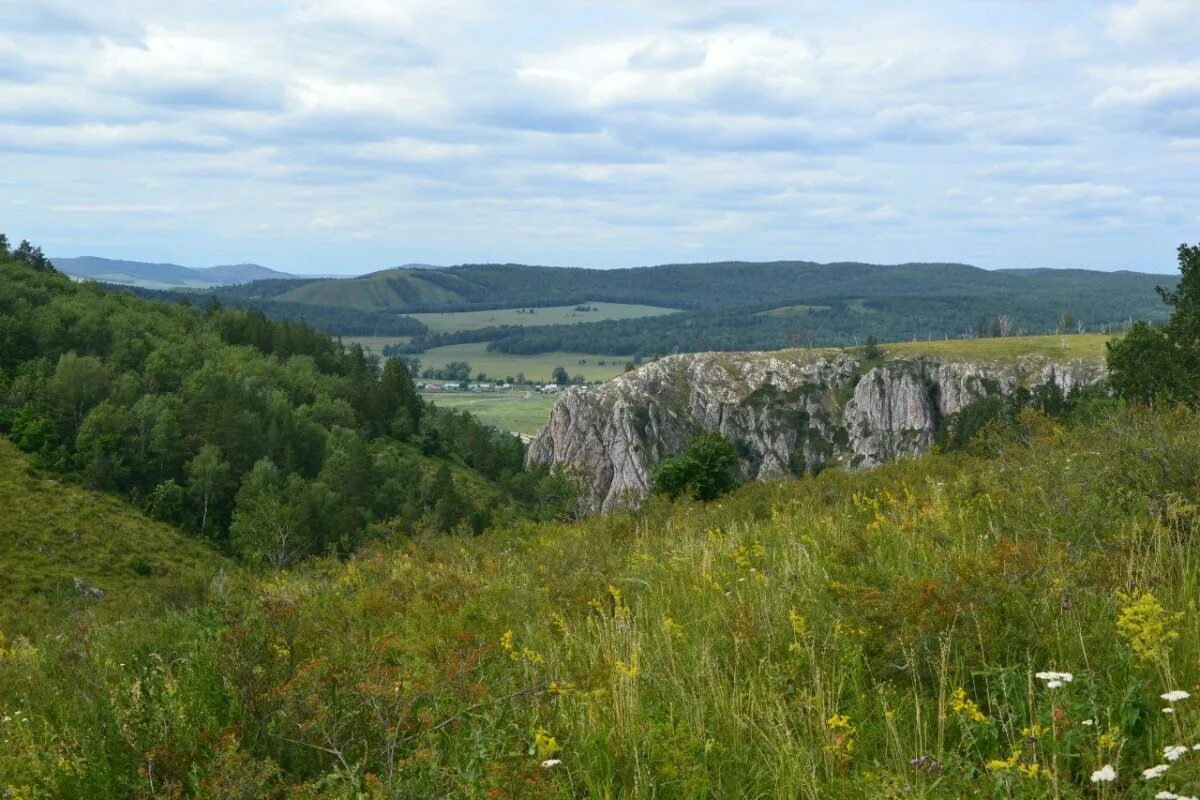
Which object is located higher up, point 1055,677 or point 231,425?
point 1055,677

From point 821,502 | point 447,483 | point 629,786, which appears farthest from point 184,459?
point 629,786

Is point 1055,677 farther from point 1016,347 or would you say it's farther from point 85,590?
point 1016,347

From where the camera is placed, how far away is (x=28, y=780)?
490cm

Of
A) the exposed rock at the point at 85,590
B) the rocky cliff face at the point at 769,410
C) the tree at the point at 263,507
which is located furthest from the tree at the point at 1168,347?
the rocky cliff face at the point at 769,410

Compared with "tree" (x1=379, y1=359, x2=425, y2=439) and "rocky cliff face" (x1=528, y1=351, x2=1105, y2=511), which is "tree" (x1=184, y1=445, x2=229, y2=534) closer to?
"tree" (x1=379, y1=359, x2=425, y2=439)

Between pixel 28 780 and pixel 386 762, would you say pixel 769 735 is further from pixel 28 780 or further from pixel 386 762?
pixel 28 780

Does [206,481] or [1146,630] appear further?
[206,481]

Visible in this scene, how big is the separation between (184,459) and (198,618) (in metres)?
97.5

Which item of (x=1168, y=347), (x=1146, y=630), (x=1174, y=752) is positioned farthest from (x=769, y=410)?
(x=1174, y=752)

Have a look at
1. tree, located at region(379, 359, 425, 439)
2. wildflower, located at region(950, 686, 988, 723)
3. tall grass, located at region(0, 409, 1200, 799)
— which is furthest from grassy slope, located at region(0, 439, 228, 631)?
wildflower, located at region(950, 686, 988, 723)

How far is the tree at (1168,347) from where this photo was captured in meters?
43.2

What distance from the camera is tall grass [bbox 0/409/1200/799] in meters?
4.09

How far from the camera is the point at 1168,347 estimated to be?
149ft

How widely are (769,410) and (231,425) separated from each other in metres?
113
